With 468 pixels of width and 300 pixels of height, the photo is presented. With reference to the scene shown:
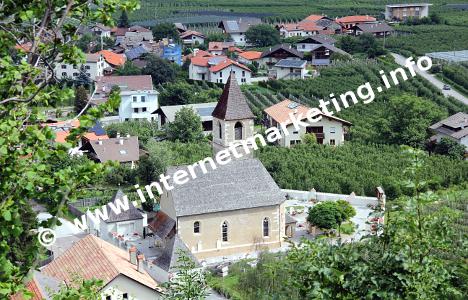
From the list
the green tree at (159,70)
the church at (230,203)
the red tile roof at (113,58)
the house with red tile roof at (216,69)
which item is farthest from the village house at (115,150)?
the red tile roof at (113,58)

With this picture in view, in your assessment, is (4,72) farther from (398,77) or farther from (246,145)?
(398,77)

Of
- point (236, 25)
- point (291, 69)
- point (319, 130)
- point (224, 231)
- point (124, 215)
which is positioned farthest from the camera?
point (236, 25)

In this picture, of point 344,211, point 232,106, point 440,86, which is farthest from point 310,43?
point 232,106

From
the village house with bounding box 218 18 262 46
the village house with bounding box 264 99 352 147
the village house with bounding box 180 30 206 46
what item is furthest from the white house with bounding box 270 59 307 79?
the village house with bounding box 218 18 262 46

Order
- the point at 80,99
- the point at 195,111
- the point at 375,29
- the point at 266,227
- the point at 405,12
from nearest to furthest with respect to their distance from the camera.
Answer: the point at 266,227, the point at 195,111, the point at 80,99, the point at 375,29, the point at 405,12

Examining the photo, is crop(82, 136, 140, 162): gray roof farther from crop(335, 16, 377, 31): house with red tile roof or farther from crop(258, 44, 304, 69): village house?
crop(335, 16, 377, 31): house with red tile roof

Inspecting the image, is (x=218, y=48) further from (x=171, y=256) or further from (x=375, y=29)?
(x=171, y=256)

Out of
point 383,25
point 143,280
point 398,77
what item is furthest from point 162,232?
Answer: point 383,25

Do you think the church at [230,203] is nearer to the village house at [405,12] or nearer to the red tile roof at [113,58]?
the red tile roof at [113,58]
